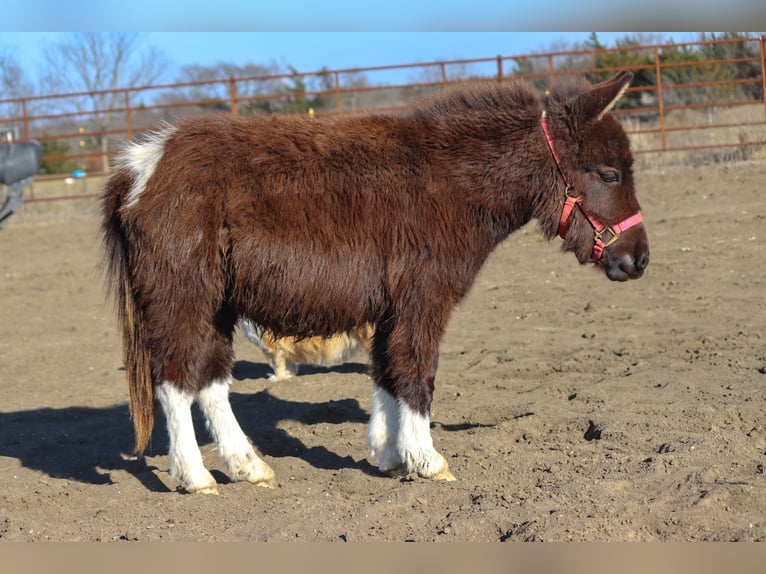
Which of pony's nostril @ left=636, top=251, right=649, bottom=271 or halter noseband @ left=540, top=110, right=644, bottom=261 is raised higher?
halter noseband @ left=540, top=110, right=644, bottom=261

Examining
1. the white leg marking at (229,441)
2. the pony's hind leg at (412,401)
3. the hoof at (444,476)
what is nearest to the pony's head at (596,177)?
the pony's hind leg at (412,401)

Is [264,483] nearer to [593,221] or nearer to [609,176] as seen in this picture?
[593,221]

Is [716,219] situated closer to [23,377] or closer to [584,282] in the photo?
[584,282]

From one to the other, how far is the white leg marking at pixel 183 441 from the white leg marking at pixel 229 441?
0.20m

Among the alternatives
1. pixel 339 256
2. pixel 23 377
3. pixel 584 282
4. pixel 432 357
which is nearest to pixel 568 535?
pixel 432 357

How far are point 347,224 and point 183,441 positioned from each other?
1.52 meters

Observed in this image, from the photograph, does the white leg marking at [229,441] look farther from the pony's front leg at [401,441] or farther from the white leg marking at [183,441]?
the pony's front leg at [401,441]

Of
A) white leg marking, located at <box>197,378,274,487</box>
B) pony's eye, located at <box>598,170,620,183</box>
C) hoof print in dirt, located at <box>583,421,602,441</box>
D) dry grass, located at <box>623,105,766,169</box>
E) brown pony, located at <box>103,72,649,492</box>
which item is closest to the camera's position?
brown pony, located at <box>103,72,649,492</box>

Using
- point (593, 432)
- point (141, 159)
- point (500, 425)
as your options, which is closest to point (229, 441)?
point (141, 159)

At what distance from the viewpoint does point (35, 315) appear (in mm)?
11273

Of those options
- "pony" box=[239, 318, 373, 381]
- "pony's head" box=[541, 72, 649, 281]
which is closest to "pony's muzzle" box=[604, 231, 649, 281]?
"pony's head" box=[541, 72, 649, 281]

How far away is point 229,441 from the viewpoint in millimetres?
5215

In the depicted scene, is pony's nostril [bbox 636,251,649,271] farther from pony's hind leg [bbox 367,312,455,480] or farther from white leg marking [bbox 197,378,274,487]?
white leg marking [bbox 197,378,274,487]

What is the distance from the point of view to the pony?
735cm
